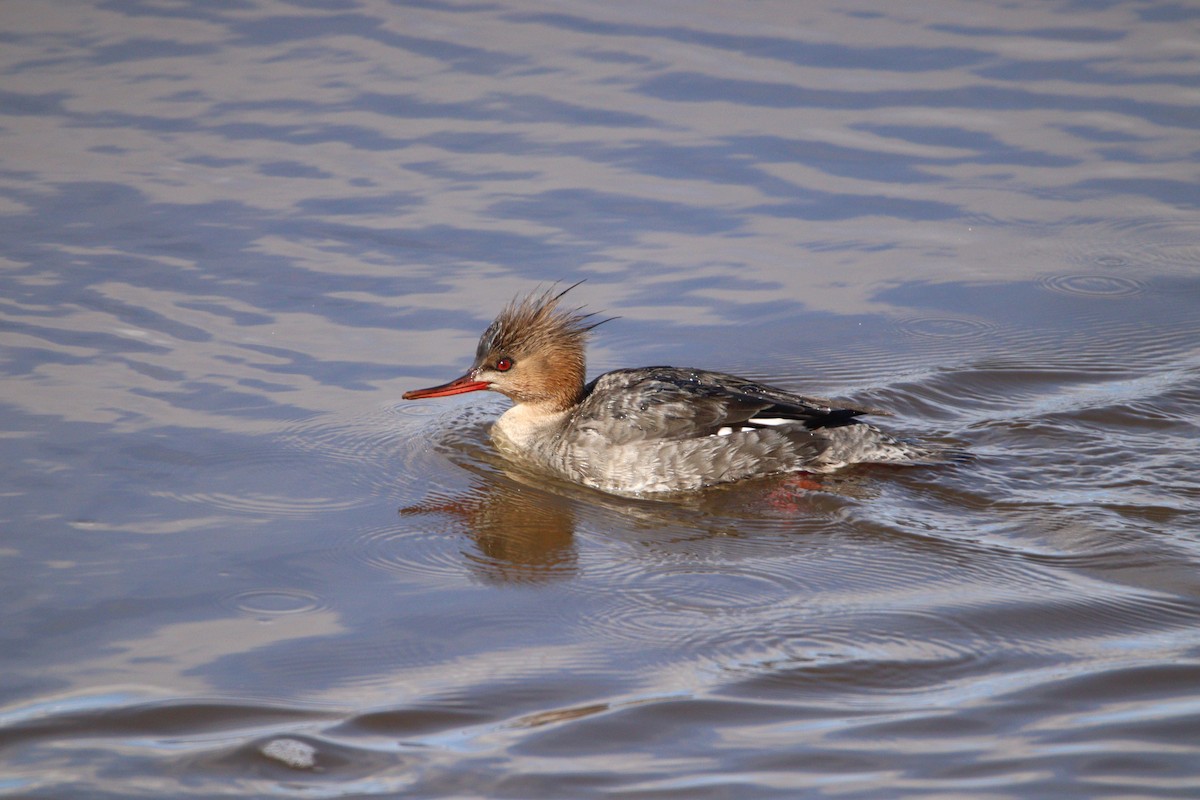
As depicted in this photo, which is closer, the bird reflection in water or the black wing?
the bird reflection in water

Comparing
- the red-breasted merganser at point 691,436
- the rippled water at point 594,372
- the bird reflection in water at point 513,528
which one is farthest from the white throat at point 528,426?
the bird reflection in water at point 513,528

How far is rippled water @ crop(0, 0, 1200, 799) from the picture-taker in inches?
196

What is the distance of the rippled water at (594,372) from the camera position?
497 cm

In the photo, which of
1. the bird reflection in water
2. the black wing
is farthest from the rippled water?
the black wing

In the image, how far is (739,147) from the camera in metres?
12.0

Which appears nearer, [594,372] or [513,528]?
[513,528]

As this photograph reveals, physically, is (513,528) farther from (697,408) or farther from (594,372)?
(594,372)

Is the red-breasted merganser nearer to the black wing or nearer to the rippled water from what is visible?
the black wing

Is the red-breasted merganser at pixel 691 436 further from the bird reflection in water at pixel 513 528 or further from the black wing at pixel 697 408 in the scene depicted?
the bird reflection in water at pixel 513 528

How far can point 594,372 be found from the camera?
9.25 m

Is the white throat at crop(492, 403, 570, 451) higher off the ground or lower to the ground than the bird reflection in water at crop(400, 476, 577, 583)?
higher

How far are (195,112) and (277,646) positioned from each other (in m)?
8.14

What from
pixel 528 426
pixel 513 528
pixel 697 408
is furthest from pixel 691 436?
pixel 513 528

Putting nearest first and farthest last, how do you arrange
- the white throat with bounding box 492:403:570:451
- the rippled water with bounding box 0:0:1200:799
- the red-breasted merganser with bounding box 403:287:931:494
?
the rippled water with bounding box 0:0:1200:799, the red-breasted merganser with bounding box 403:287:931:494, the white throat with bounding box 492:403:570:451
